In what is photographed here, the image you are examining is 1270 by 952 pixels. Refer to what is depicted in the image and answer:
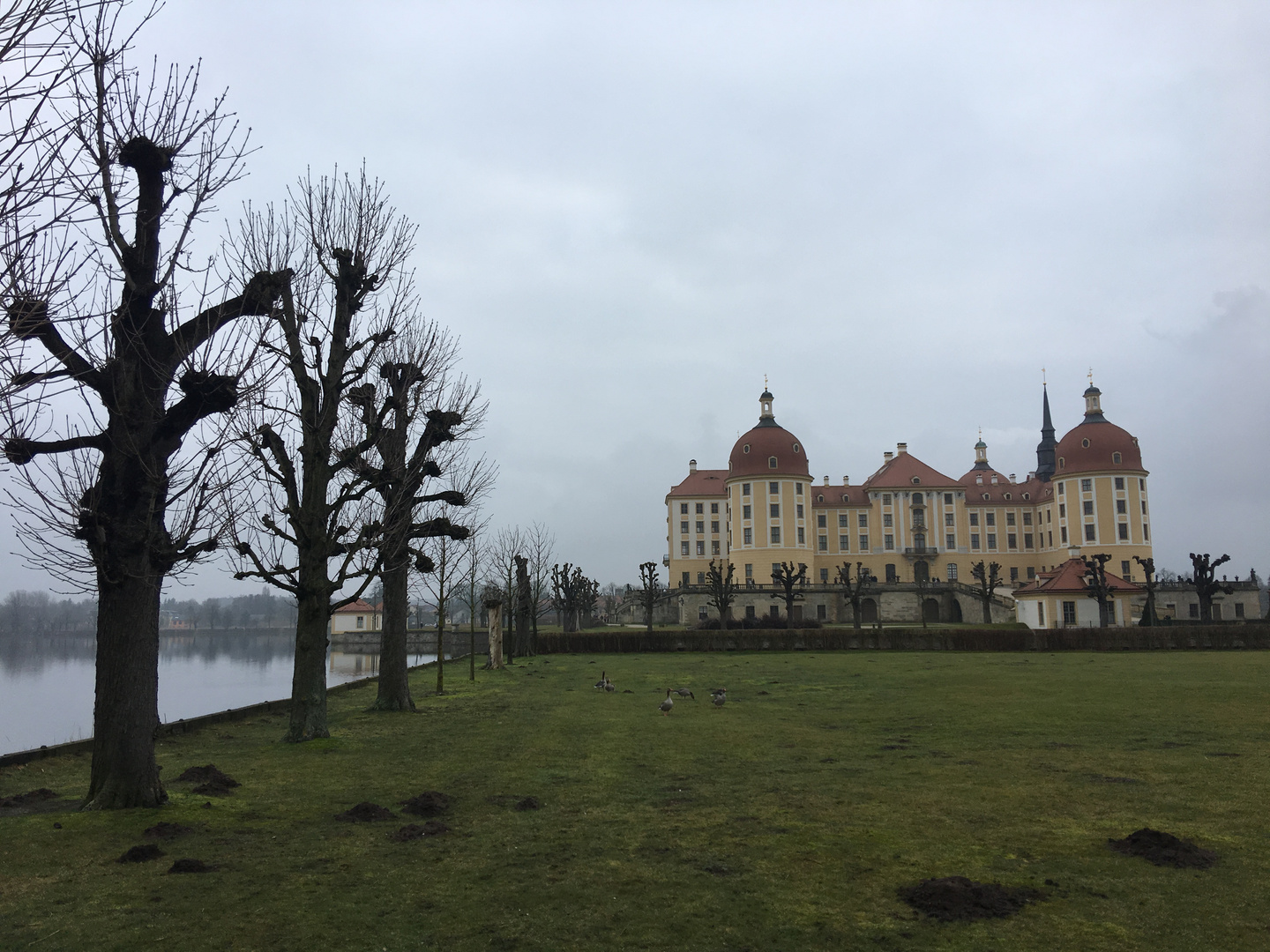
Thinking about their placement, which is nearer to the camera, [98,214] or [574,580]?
[98,214]

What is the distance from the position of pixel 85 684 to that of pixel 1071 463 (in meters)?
81.4

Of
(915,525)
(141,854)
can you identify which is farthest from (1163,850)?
(915,525)

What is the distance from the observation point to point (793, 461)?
276ft

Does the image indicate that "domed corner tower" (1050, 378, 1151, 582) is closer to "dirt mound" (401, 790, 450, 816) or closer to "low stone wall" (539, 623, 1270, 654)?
"low stone wall" (539, 623, 1270, 654)

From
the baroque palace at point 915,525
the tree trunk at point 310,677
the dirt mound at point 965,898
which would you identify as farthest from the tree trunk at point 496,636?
the baroque palace at point 915,525

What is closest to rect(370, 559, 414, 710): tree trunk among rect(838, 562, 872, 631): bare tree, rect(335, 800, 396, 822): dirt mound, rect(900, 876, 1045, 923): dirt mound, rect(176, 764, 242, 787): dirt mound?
rect(176, 764, 242, 787): dirt mound

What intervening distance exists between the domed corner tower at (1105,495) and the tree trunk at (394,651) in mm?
74620

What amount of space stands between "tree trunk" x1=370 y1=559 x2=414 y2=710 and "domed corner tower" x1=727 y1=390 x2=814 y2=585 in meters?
62.2

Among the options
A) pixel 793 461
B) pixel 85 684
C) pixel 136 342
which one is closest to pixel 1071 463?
pixel 793 461

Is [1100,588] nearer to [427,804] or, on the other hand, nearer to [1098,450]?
[1098,450]

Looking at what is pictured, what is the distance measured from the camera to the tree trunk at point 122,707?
10188mm

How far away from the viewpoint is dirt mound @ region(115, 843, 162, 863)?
8062 mm

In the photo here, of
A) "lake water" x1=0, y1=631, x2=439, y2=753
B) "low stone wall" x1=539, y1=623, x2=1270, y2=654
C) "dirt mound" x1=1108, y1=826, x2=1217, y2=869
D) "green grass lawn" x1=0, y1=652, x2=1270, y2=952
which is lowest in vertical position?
"lake water" x1=0, y1=631, x2=439, y2=753

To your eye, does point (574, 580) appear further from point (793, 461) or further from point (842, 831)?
point (842, 831)
